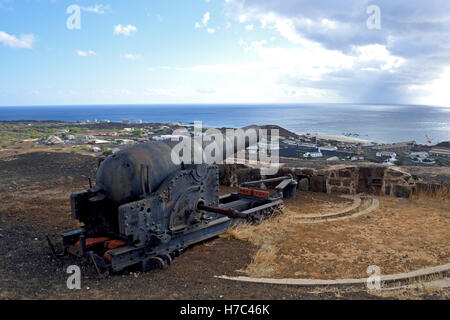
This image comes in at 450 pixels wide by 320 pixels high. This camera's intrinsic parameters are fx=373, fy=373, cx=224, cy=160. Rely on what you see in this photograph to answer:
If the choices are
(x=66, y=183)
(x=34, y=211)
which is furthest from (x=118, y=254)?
(x=66, y=183)

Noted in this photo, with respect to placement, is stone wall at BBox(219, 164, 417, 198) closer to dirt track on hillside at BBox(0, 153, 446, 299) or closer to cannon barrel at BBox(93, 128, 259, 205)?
dirt track on hillside at BBox(0, 153, 446, 299)

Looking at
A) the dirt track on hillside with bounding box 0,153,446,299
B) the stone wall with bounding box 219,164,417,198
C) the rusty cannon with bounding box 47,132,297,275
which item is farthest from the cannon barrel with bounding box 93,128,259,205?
the stone wall with bounding box 219,164,417,198

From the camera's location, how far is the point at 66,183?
1078 centimetres

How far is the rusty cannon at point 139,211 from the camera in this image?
483 cm

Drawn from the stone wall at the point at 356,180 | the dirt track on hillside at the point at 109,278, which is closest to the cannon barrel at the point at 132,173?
the dirt track on hillside at the point at 109,278

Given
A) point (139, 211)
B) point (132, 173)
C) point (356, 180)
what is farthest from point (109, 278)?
point (356, 180)

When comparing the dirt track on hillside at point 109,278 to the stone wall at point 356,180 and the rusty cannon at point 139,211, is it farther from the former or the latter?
the stone wall at point 356,180

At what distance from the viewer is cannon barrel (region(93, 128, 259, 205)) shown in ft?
16.2

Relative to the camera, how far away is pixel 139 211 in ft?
15.8

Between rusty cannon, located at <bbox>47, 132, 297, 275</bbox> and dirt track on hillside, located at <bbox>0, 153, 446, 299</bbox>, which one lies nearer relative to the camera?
dirt track on hillside, located at <bbox>0, 153, 446, 299</bbox>

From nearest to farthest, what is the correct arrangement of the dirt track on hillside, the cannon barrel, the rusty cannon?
1. the dirt track on hillside
2. the rusty cannon
3. the cannon barrel

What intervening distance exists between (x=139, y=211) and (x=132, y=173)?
0.51 m

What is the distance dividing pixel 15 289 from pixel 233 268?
8.48ft
